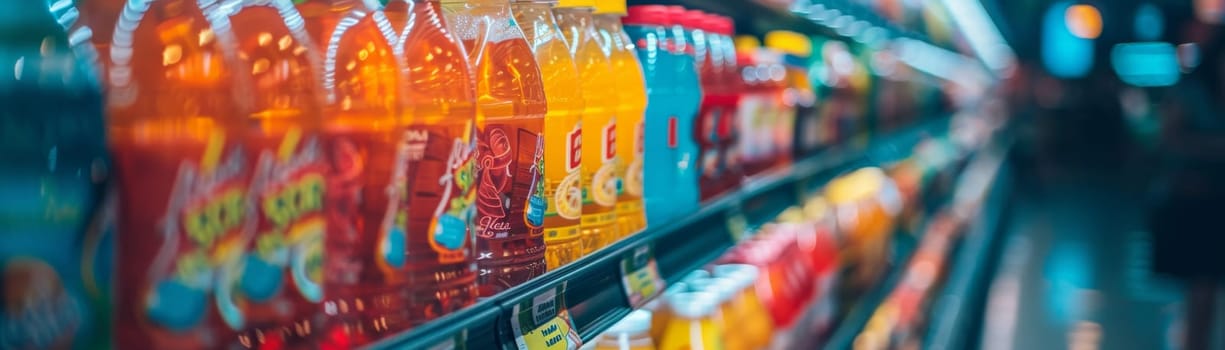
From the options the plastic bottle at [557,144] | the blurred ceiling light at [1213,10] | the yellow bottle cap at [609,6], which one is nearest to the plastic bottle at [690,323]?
the plastic bottle at [557,144]

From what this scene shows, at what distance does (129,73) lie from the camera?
1.93 feet

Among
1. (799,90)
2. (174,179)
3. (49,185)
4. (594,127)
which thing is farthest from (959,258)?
(49,185)

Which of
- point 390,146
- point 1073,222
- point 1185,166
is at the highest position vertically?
point 390,146

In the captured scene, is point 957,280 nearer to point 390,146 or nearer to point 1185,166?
point 1185,166

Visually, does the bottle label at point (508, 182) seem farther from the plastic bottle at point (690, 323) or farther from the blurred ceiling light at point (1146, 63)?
the blurred ceiling light at point (1146, 63)

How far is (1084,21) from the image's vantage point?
1247cm

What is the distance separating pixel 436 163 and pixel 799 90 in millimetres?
1826

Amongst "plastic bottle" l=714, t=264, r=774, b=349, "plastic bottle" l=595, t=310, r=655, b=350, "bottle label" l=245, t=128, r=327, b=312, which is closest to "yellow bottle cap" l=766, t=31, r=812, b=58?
"plastic bottle" l=714, t=264, r=774, b=349

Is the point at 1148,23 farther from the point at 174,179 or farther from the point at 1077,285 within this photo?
the point at 174,179

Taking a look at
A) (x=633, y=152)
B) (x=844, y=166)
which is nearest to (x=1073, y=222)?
(x=844, y=166)

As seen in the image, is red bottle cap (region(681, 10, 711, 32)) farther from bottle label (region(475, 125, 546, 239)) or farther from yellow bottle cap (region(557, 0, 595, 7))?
bottle label (region(475, 125, 546, 239))

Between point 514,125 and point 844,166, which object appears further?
point 844,166

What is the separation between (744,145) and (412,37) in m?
1.16

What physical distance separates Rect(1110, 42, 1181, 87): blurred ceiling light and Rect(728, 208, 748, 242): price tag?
11697 millimetres
